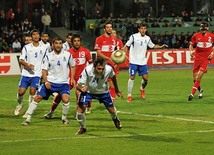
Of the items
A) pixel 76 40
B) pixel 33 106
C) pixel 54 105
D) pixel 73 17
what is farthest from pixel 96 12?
pixel 33 106

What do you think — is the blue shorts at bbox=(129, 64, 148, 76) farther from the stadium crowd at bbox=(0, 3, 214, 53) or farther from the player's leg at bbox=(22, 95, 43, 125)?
the stadium crowd at bbox=(0, 3, 214, 53)

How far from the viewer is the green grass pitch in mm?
14898

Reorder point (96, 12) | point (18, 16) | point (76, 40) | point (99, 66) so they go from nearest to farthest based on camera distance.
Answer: point (99, 66), point (76, 40), point (18, 16), point (96, 12)

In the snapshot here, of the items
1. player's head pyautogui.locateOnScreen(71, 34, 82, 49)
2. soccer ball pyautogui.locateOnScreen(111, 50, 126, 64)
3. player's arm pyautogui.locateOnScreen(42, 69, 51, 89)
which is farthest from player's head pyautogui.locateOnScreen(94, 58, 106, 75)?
player's head pyautogui.locateOnScreen(71, 34, 82, 49)

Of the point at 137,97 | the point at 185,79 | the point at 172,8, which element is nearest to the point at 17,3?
the point at 172,8

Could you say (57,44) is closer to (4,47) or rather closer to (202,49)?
(202,49)

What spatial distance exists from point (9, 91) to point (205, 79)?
1027 centimetres

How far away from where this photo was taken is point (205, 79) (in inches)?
1459

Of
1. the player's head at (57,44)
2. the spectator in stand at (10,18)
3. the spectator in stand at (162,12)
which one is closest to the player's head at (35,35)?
the player's head at (57,44)

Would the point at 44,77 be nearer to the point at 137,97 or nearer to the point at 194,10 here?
the point at 137,97

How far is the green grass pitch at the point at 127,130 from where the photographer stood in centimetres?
1490

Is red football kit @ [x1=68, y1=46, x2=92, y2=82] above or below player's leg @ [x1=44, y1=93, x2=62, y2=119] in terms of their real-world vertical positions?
above

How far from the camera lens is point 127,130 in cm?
1789

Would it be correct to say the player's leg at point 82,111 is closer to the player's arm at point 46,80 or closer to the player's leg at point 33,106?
the player's arm at point 46,80
